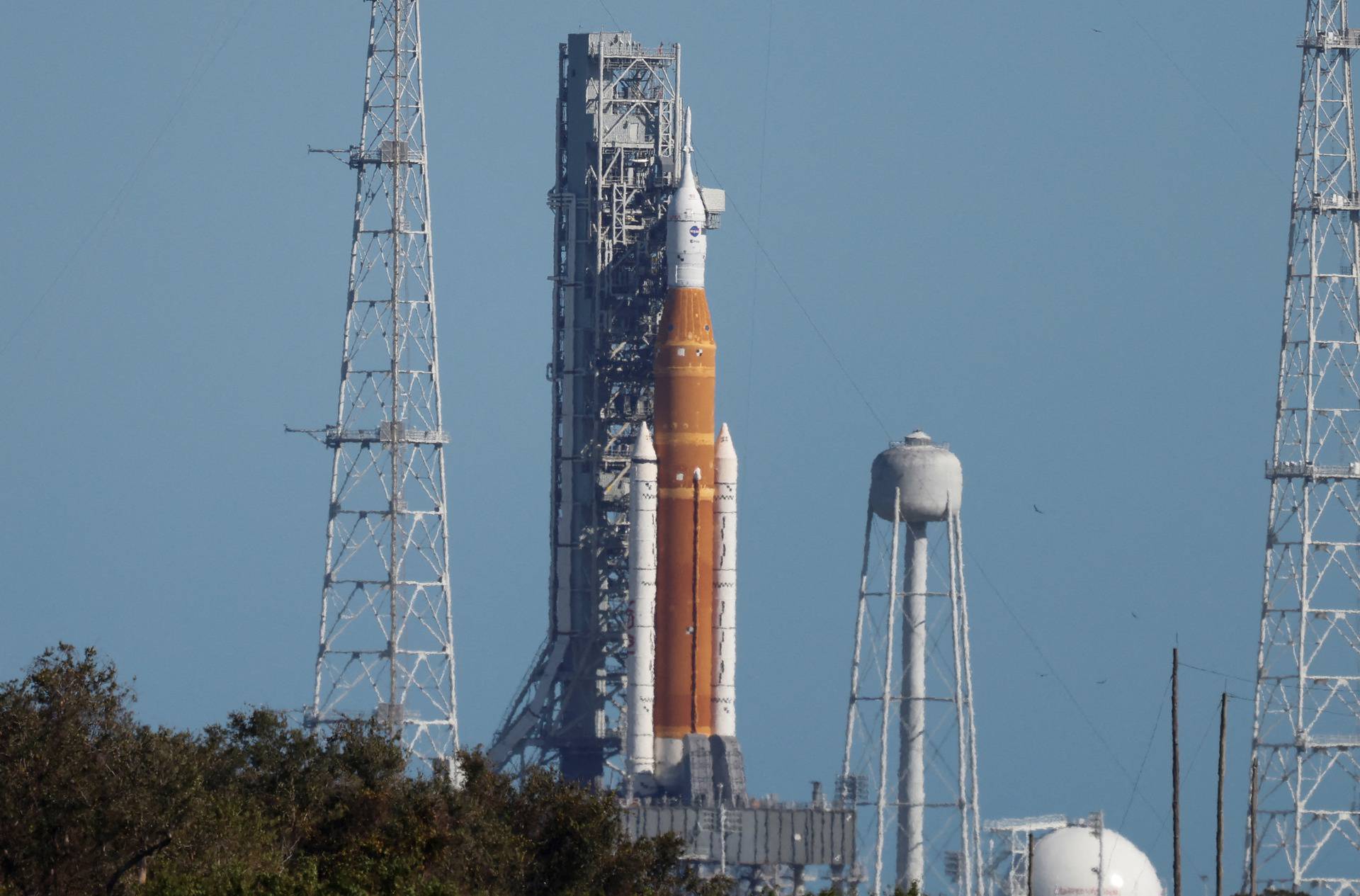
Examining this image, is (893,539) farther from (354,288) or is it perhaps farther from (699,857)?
(354,288)

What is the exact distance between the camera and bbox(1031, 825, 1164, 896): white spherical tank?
278 ft

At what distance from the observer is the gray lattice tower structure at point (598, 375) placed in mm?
96500

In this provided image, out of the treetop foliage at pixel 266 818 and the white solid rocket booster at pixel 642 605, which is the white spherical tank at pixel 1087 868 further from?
the treetop foliage at pixel 266 818

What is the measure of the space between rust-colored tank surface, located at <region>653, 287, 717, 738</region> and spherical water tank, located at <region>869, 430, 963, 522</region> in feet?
17.6

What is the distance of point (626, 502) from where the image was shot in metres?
96.9

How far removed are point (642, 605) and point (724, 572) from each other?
9.36 ft

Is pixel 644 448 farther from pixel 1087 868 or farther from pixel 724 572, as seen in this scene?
pixel 1087 868

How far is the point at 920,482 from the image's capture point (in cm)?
9112

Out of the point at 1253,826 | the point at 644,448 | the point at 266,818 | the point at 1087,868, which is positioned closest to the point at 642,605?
the point at 644,448

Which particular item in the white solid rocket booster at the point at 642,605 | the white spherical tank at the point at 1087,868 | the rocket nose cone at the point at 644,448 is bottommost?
the white spherical tank at the point at 1087,868

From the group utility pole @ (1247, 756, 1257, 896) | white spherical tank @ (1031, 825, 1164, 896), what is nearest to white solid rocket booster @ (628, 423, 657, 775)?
white spherical tank @ (1031, 825, 1164, 896)

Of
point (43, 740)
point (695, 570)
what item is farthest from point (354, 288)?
point (43, 740)

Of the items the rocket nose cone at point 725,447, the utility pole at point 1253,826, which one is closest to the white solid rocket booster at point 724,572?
the rocket nose cone at point 725,447

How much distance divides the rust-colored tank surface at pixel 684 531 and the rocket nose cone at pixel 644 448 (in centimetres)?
85
